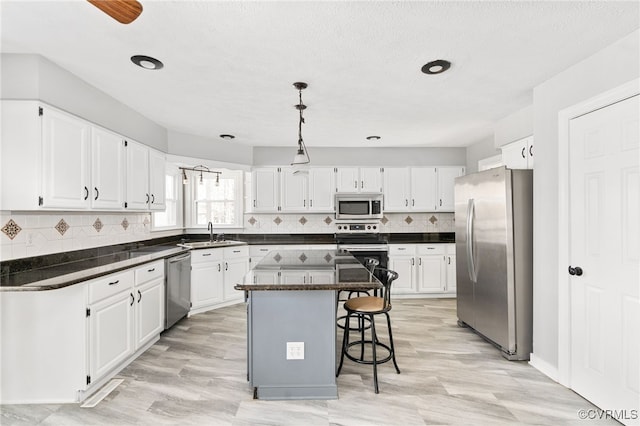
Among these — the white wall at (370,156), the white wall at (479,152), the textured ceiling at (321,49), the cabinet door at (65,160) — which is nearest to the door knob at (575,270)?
the textured ceiling at (321,49)

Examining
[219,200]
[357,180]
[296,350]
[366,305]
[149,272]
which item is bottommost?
[296,350]

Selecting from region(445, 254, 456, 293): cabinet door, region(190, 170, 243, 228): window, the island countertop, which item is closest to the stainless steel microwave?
region(445, 254, 456, 293): cabinet door

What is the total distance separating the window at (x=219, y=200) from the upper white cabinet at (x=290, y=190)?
0.36 metres

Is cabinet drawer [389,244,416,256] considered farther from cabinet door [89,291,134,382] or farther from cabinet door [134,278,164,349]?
cabinet door [89,291,134,382]

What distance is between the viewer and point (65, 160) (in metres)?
2.58

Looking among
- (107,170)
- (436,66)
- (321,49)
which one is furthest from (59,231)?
(436,66)

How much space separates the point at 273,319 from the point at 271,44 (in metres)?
1.87

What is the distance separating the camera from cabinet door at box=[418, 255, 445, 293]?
522 cm

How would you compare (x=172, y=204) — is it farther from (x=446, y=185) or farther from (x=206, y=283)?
(x=446, y=185)

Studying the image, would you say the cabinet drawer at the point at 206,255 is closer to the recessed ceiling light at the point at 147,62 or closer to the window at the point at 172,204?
the window at the point at 172,204

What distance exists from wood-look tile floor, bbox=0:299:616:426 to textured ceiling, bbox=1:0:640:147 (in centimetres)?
242

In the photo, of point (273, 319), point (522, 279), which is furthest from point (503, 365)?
point (273, 319)

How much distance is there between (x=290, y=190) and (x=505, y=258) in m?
3.30

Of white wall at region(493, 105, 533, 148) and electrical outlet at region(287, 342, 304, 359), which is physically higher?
white wall at region(493, 105, 533, 148)
